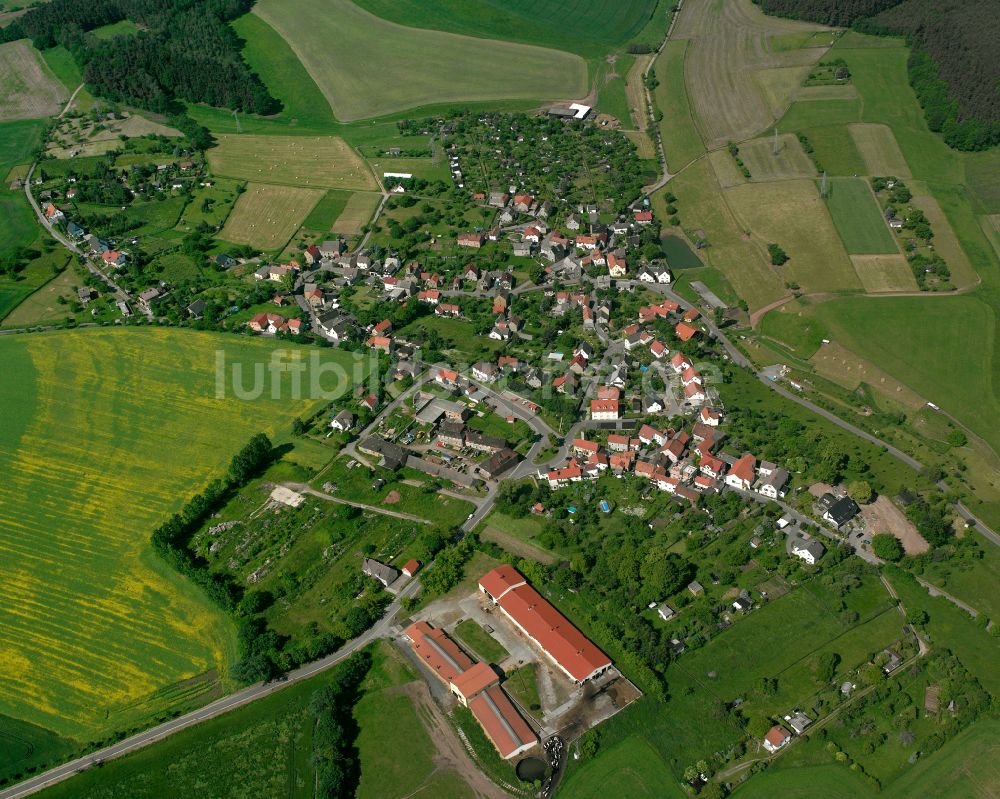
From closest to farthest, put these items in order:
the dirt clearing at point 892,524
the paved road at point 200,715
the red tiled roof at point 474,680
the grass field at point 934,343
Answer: the paved road at point 200,715, the red tiled roof at point 474,680, the dirt clearing at point 892,524, the grass field at point 934,343

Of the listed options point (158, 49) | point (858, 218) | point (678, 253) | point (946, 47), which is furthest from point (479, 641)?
point (946, 47)

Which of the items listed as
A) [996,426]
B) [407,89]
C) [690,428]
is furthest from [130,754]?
[407,89]

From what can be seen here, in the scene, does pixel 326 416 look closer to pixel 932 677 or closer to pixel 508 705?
pixel 508 705

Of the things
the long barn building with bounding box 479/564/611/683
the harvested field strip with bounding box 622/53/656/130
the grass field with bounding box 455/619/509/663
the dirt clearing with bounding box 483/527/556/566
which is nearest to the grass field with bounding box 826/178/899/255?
the harvested field strip with bounding box 622/53/656/130

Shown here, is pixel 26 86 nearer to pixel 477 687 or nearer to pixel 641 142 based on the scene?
pixel 641 142

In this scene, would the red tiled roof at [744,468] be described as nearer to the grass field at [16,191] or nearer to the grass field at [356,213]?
the grass field at [356,213]

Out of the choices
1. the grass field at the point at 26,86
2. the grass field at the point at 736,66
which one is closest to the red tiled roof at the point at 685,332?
the grass field at the point at 736,66
